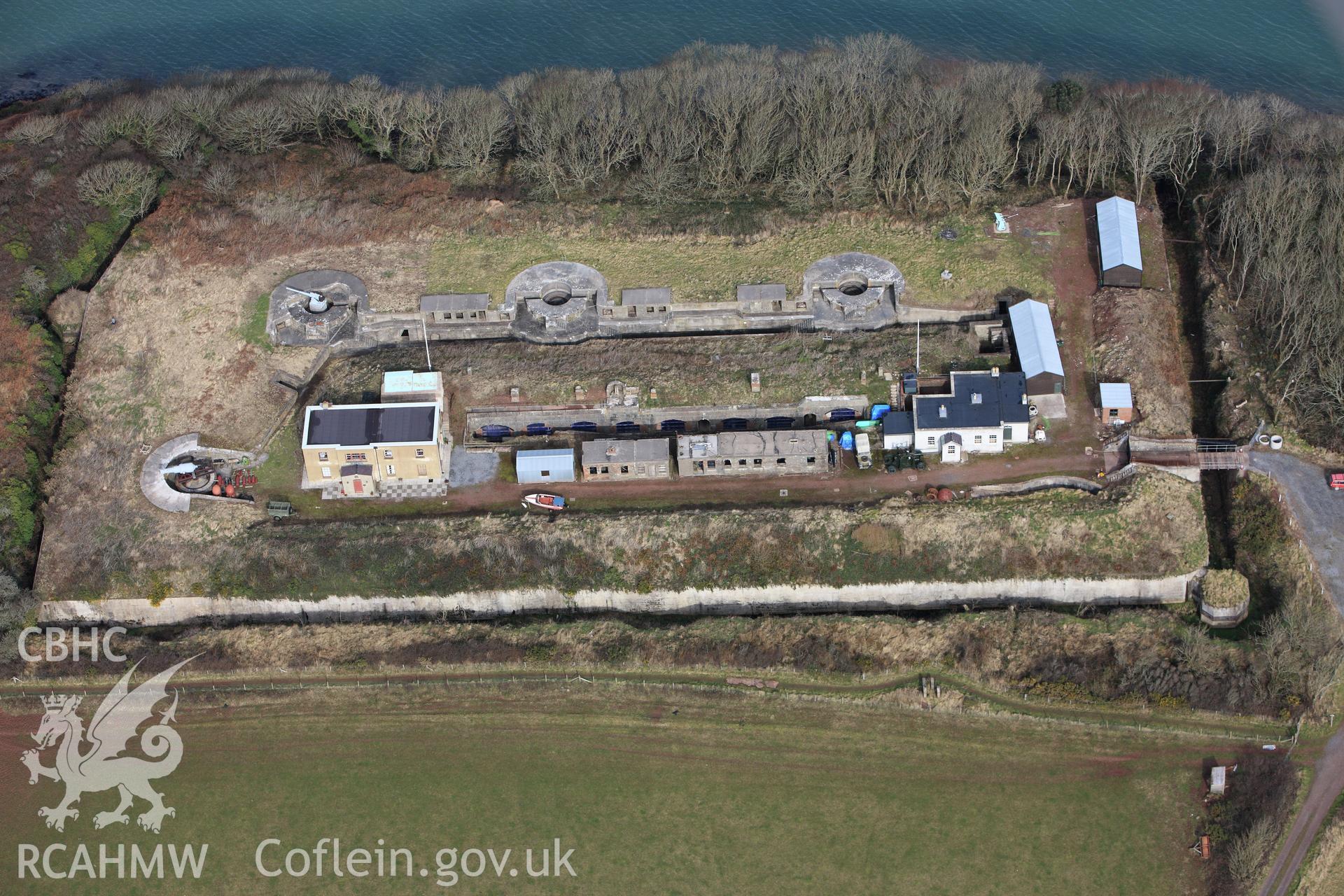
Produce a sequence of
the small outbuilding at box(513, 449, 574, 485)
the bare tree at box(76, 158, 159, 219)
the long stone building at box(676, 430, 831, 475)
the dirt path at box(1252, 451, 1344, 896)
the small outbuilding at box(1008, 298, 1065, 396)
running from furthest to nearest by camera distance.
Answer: the bare tree at box(76, 158, 159, 219), the small outbuilding at box(1008, 298, 1065, 396), the small outbuilding at box(513, 449, 574, 485), the long stone building at box(676, 430, 831, 475), the dirt path at box(1252, 451, 1344, 896)

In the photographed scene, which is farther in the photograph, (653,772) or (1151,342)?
(1151,342)

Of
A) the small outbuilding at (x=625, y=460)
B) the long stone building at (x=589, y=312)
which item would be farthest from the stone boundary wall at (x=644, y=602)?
the long stone building at (x=589, y=312)

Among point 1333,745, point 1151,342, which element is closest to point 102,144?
point 1151,342

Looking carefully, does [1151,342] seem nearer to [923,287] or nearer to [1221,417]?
[1221,417]

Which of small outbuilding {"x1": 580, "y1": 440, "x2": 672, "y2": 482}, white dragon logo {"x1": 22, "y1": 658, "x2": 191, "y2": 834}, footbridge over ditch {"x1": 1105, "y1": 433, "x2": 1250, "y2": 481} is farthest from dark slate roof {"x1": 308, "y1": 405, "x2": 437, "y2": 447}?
footbridge over ditch {"x1": 1105, "y1": 433, "x2": 1250, "y2": 481}

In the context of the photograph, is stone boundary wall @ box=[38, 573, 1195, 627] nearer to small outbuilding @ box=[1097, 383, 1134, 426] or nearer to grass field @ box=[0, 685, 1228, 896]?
grass field @ box=[0, 685, 1228, 896]

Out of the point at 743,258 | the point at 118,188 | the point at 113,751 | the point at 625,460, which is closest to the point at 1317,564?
the point at 625,460

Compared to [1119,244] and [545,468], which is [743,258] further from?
[1119,244]
